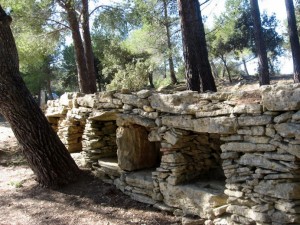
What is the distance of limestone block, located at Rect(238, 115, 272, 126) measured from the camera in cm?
340

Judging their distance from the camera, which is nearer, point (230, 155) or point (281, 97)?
point (281, 97)

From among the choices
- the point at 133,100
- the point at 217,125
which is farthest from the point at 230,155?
the point at 133,100

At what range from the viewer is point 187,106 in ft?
13.8

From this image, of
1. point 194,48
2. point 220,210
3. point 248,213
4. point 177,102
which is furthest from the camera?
point 194,48

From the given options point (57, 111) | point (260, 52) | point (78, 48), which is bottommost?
point (57, 111)

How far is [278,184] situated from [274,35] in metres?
18.3

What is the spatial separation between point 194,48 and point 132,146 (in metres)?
2.24

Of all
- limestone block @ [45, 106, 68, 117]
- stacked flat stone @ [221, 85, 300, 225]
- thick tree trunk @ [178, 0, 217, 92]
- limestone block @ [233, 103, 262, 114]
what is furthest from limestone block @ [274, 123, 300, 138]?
limestone block @ [45, 106, 68, 117]

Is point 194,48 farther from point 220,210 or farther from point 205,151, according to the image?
point 220,210

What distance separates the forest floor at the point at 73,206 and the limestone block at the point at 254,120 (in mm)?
1605

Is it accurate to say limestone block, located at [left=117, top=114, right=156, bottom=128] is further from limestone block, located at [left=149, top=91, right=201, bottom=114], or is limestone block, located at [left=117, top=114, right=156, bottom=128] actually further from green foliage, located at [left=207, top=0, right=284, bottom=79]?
green foliage, located at [left=207, top=0, right=284, bottom=79]

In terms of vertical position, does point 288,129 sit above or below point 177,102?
below

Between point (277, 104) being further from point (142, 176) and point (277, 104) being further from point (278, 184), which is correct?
point (142, 176)

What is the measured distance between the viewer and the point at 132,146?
17.7 ft
